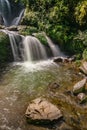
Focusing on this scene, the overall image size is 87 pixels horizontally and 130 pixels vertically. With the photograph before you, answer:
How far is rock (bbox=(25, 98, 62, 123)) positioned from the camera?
788cm

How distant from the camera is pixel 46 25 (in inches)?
601

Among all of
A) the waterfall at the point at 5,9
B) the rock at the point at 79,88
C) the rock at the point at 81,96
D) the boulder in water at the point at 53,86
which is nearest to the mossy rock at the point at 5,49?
the boulder in water at the point at 53,86

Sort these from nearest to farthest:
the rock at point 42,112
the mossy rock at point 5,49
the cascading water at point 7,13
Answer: the rock at point 42,112 < the mossy rock at point 5,49 < the cascading water at point 7,13

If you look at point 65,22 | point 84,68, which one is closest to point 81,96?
point 84,68

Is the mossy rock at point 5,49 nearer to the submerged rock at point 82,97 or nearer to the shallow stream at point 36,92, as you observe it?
the shallow stream at point 36,92

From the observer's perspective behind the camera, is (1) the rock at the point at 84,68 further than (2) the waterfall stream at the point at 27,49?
No

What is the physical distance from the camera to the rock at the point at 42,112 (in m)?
7.88

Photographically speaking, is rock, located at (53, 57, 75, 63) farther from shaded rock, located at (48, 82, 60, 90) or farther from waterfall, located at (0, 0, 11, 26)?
waterfall, located at (0, 0, 11, 26)

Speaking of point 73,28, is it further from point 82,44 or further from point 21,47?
point 21,47

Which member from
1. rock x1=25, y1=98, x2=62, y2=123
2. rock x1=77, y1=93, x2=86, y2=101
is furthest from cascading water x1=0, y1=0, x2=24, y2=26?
rock x1=25, y1=98, x2=62, y2=123

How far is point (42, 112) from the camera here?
812 cm

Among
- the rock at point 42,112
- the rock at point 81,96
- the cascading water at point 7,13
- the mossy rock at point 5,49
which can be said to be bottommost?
the rock at point 81,96

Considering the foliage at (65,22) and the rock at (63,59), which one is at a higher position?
the foliage at (65,22)

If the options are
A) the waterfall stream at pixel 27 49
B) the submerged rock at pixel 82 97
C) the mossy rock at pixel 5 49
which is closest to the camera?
the submerged rock at pixel 82 97
